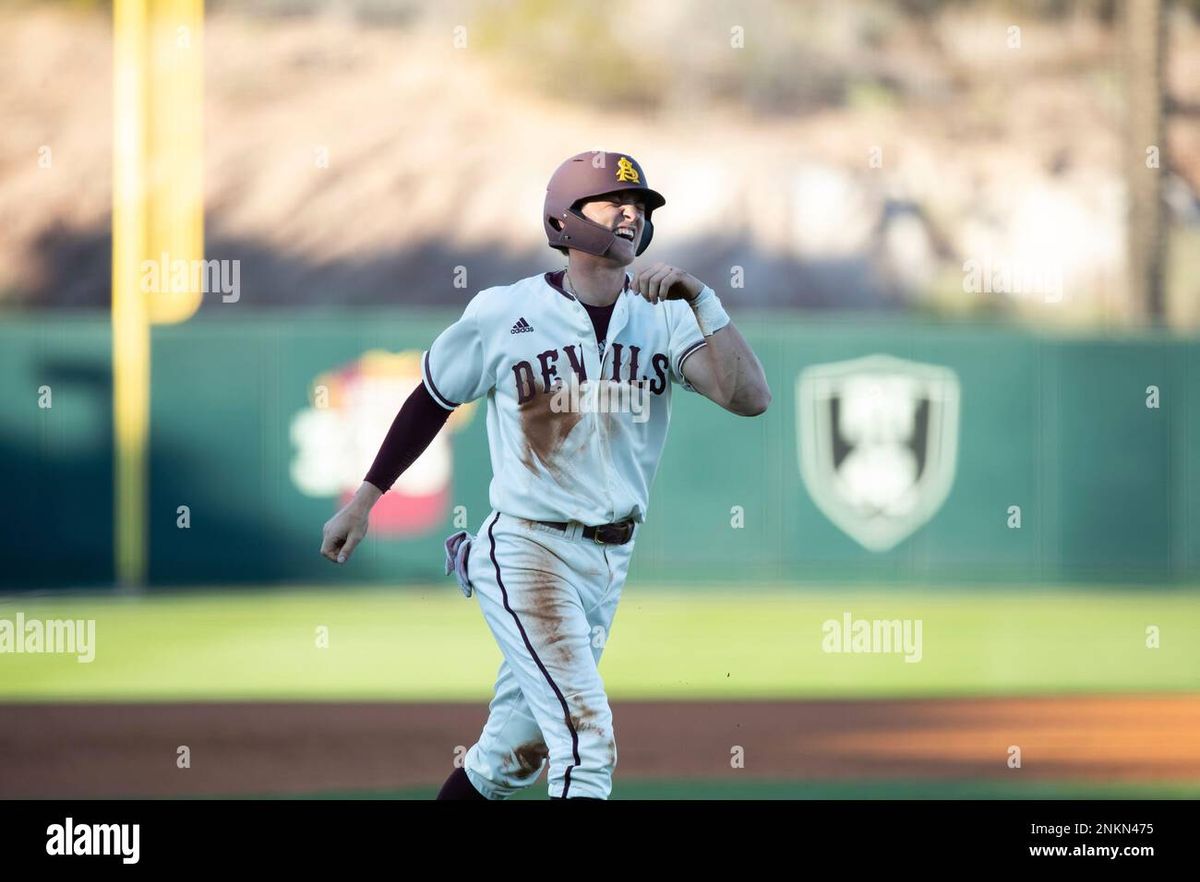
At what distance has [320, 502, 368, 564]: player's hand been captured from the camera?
4.80 meters

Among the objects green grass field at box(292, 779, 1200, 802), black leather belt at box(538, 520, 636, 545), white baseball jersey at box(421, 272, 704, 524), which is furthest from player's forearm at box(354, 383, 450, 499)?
green grass field at box(292, 779, 1200, 802)

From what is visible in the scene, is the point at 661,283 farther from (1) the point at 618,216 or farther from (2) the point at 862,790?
(2) the point at 862,790

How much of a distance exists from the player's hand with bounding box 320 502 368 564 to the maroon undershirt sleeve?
0.17m

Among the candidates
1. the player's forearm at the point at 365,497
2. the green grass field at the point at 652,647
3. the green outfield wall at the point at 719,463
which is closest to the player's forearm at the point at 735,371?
the player's forearm at the point at 365,497

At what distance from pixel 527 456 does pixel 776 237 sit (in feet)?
67.1

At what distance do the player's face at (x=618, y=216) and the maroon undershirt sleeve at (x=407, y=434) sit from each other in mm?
746

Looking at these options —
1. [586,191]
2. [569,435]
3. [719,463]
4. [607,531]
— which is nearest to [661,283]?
[586,191]

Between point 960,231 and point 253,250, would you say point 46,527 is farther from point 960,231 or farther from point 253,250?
point 960,231

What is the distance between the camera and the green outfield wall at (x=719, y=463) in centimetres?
1404

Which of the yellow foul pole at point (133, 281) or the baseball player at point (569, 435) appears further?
the yellow foul pole at point (133, 281)

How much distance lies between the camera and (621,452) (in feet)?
15.7

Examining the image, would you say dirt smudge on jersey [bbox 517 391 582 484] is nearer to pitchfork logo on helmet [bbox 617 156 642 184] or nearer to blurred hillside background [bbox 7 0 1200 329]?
pitchfork logo on helmet [bbox 617 156 642 184]

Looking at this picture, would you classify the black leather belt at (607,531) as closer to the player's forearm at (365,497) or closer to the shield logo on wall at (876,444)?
the player's forearm at (365,497)
